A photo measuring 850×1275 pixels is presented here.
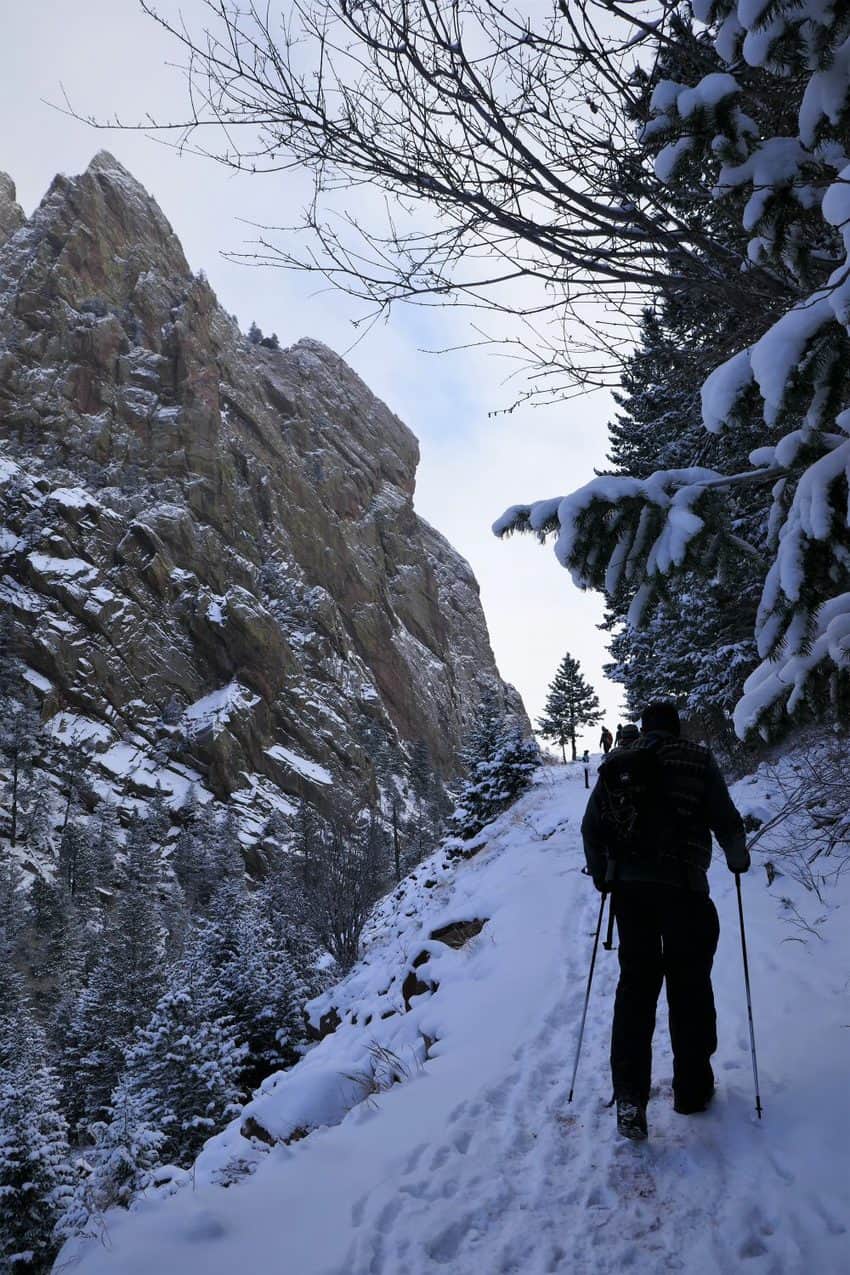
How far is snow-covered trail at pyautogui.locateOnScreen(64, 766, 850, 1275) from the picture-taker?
2.44 metres

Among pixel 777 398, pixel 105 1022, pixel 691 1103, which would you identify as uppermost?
pixel 777 398

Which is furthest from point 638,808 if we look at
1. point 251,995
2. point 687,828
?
point 251,995

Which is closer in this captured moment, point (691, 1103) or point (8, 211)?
point (691, 1103)

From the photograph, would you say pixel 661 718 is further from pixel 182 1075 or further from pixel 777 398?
pixel 182 1075

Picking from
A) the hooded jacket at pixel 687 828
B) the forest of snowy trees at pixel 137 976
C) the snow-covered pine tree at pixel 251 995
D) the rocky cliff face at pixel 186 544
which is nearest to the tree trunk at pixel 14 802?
the forest of snowy trees at pixel 137 976

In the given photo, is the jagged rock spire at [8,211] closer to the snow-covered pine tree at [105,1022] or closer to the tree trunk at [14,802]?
the tree trunk at [14,802]

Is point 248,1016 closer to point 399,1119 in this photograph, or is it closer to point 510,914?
point 510,914

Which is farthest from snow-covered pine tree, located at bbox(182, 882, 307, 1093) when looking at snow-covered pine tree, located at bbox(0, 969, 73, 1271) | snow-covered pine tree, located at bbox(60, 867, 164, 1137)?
snow-covered pine tree, located at bbox(60, 867, 164, 1137)

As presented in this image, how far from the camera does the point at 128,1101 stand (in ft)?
41.8

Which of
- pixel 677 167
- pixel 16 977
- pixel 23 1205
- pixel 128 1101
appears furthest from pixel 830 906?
pixel 16 977

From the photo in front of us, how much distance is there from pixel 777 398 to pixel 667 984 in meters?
2.65

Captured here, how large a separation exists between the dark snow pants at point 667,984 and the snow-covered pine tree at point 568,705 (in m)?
47.8

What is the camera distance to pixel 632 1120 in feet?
10.1

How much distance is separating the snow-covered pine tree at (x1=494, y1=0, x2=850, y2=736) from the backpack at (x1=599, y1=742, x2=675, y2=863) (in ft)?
3.12
